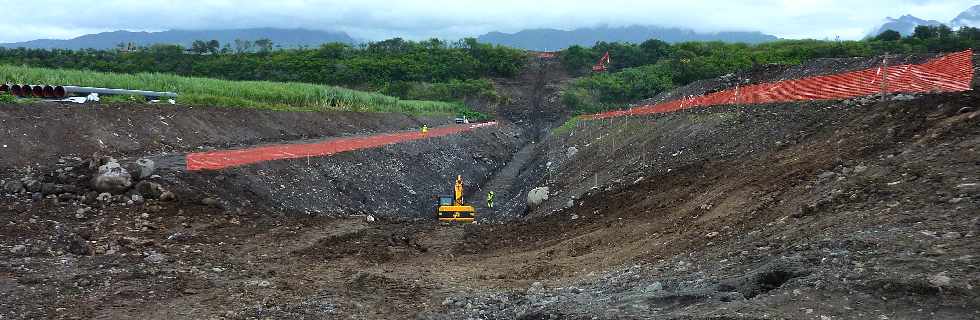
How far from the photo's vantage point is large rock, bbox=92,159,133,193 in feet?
46.8

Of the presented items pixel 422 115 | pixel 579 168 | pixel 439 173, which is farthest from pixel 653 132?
pixel 422 115

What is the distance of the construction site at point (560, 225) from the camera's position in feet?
22.6

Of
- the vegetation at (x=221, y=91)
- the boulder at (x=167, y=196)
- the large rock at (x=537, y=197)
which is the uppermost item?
the vegetation at (x=221, y=91)

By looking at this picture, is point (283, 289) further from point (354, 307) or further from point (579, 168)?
point (579, 168)

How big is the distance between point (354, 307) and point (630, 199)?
25.2 feet

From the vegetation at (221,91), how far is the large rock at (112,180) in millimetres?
14045

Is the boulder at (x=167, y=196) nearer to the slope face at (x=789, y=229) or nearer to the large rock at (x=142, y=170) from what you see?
the large rock at (x=142, y=170)

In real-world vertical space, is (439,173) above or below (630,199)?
below

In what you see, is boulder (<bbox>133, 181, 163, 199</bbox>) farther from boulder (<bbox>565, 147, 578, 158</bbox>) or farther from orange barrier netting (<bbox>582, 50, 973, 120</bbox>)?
boulder (<bbox>565, 147, 578, 158</bbox>)

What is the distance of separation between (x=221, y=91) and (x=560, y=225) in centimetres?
2930

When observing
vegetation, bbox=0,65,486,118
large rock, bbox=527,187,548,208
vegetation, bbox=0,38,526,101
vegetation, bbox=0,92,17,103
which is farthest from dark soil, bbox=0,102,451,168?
vegetation, bbox=0,38,526,101

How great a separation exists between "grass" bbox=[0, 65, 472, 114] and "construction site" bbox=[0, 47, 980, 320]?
7567 millimetres

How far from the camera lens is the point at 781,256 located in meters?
7.45

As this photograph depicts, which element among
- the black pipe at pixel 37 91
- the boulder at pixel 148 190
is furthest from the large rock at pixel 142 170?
the black pipe at pixel 37 91
